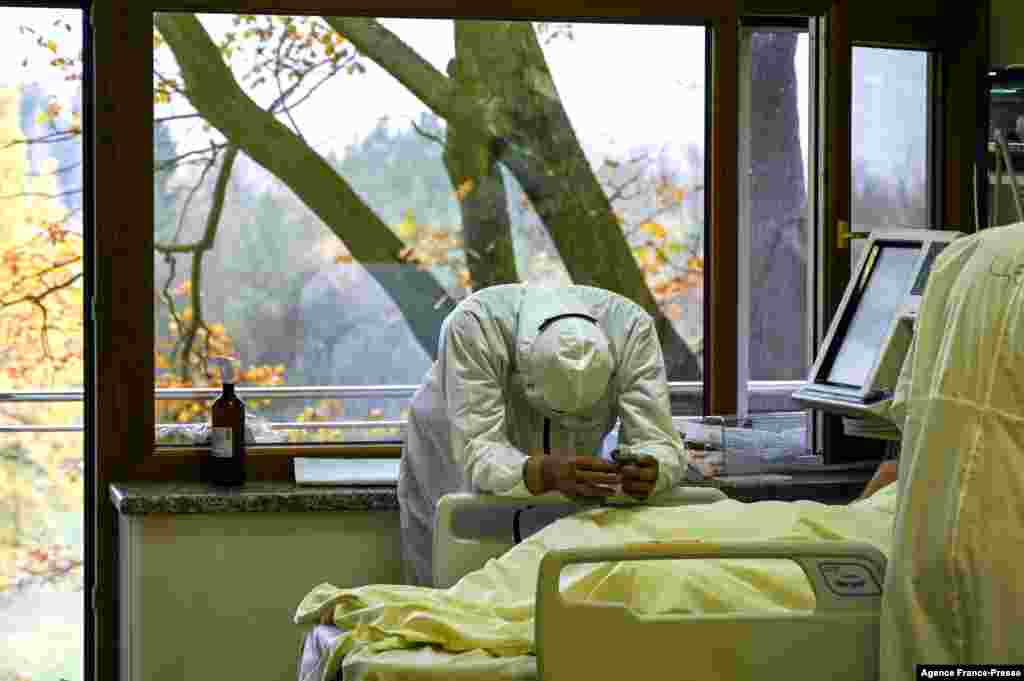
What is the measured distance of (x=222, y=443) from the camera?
376 centimetres

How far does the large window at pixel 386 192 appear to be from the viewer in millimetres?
3850

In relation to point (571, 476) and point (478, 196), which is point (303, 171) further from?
point (571, 476)

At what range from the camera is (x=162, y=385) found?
3.84 meters

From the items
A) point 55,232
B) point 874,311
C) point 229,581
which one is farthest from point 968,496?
point 55,232

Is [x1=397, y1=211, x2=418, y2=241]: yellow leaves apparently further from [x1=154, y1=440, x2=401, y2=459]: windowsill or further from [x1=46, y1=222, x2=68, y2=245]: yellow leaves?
[x1=46, y1=222, x2=68, y2=245]: yellow leaves

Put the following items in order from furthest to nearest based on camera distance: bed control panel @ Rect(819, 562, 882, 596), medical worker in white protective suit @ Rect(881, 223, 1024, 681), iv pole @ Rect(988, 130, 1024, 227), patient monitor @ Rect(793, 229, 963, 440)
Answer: iv pole @ Rect(988, 130, 1024, 227) < patient monitor @ Rect(793, 229, 963, 440) < bed control panel @ Rect(819, 562, 882, 596) < medical worker in white protective suit @ Rect(881, 223, 1024, 681)

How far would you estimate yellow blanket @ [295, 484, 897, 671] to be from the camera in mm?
2229

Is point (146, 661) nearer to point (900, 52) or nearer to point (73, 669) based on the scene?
point (73, 669)

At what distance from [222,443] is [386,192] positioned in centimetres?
78

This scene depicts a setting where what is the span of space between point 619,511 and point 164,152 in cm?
160

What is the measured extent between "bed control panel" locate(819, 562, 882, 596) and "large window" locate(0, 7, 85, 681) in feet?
7.52

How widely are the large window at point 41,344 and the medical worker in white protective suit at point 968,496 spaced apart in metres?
2.54

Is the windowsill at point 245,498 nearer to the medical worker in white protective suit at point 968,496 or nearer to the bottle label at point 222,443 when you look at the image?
the bottle label at point 222,443

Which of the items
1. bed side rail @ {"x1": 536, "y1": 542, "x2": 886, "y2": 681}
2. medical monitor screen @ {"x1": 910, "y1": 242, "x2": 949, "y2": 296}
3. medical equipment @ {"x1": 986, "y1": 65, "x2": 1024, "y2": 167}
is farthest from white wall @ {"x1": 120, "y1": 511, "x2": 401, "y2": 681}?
medical equipment @ {"x1": 986, "y1": 65, "x2": 1024, "y2": 167}
